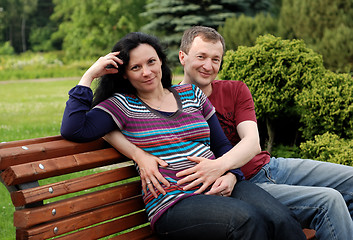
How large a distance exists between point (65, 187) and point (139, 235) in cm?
56

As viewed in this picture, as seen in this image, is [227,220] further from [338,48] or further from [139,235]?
[338,48]

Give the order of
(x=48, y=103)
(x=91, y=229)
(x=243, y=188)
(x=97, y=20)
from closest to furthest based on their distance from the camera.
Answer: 1. (x=91, y=229)
2. (x=243, y=188)
3. (x=48, y=103)
4. (x=97, y=20)

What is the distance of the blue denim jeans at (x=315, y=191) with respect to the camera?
8.77 ft

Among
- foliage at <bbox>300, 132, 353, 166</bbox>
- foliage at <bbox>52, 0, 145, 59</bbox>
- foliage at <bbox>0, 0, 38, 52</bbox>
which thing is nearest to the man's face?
foliage at <bbox>300, 132, 353, 166</bbox>

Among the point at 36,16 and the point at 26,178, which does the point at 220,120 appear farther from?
the point at 36,16

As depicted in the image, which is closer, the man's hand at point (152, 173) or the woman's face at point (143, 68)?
the man's hand at point (152, 173)

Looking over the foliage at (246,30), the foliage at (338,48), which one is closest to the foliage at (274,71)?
the foliage at (338,48)

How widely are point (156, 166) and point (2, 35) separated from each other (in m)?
47.6

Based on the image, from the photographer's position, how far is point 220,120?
3.21 metres

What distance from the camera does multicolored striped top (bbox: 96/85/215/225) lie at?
8.27 feet

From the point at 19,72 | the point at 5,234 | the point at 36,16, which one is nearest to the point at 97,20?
the point at 19,72

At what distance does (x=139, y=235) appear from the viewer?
2.68m

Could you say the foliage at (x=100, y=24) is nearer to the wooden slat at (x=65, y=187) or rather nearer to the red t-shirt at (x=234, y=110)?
the red t-shirt at (x=234, y=110)

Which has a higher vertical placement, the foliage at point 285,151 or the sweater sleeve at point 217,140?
the sweater sleeve at point 217,140
